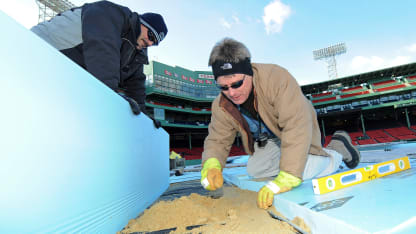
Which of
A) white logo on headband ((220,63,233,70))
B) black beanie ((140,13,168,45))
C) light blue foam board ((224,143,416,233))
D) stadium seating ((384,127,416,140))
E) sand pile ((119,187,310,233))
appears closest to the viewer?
light blue foam board ((224,143,416,233))

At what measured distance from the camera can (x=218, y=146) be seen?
157 centimetres

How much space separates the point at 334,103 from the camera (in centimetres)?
1998

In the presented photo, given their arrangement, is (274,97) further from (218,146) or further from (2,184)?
(2,184)

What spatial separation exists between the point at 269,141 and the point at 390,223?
4.21 feet

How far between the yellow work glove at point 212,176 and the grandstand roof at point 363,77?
21377 mm

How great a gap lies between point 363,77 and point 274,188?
2293cm

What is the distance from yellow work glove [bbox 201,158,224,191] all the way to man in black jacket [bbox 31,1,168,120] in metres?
0.61

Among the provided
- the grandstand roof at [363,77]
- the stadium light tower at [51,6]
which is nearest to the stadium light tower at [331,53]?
the grandstand roof at [363,77]

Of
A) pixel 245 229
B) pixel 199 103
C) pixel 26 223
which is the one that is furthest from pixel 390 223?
pixel 199 103

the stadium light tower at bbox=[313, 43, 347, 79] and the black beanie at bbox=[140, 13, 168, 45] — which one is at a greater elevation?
the stadium light tower at bbox=[313, 43, 347, 79]

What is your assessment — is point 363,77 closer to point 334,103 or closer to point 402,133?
point 334,103

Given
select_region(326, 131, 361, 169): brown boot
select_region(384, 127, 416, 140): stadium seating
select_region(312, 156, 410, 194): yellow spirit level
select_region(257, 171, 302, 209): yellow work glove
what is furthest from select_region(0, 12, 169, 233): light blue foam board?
select_region(384, 127, 416, 140): stadium seating

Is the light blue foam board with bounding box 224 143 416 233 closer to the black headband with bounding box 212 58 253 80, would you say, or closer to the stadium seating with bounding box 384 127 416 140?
the black headband with bounding box 212 58 253 80

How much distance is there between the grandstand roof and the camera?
58.1ft
